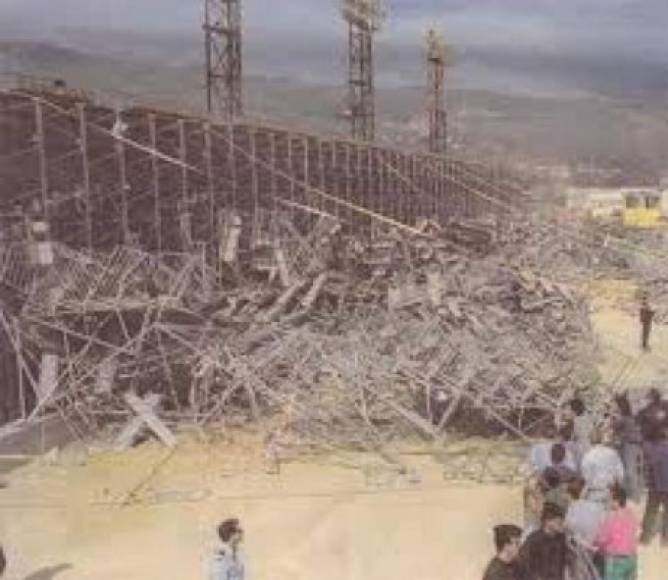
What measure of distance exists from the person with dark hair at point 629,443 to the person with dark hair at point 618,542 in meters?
4.41

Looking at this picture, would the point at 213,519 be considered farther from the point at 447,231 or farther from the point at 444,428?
the point at 447,231

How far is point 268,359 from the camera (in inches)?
A: 808

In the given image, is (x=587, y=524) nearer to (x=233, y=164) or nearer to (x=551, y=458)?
(x=551, y=458)

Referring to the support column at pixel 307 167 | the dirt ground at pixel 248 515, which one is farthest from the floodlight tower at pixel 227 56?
the dirt ground at pixel 248 515

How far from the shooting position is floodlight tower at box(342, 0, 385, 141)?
59.5 meters

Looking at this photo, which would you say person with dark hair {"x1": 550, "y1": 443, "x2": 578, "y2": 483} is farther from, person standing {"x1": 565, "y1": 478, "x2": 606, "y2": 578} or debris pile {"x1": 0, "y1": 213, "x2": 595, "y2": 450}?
debris pile {"x1": 0, "y1": 213, "x2": 595, "y2": 450}

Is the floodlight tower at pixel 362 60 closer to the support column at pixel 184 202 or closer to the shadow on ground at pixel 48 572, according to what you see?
the support column at pixel 184 202

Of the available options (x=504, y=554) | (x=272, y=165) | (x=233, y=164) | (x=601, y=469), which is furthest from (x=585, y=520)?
(x=272, y=165)

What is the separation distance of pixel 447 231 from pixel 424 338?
22398 millimetres

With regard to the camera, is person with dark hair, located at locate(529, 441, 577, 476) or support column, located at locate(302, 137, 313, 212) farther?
support column, located at locate(302, 137, 313, 212)

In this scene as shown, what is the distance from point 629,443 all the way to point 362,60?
4655 centimetres

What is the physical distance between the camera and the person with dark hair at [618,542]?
10.3m

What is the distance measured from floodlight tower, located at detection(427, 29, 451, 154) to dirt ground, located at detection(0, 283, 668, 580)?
5416cm

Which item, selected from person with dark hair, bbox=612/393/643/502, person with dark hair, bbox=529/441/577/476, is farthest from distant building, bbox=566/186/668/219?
person with dark hair, bbox=529/441/577/476
